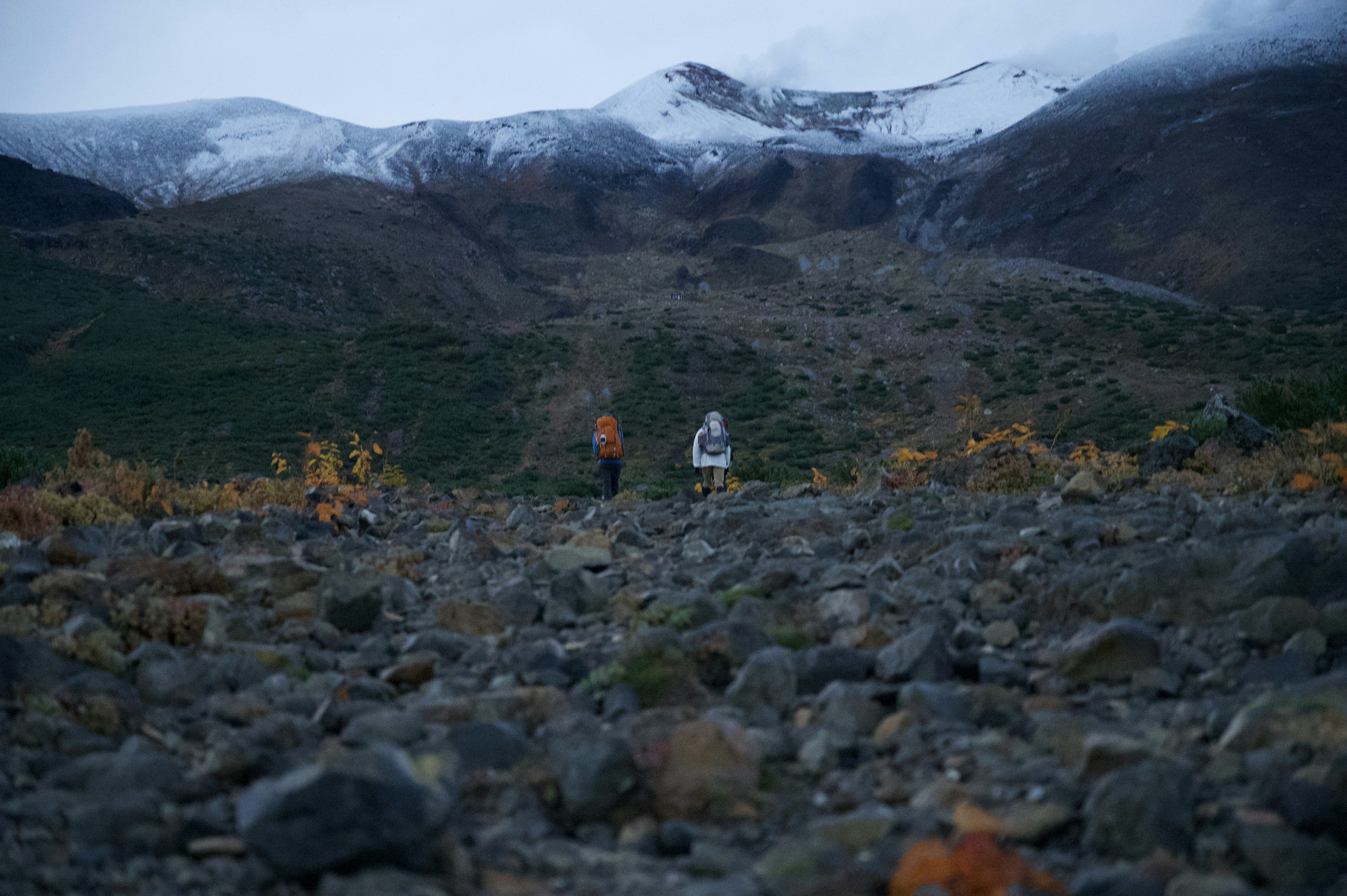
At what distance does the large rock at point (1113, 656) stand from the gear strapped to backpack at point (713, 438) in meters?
8.10

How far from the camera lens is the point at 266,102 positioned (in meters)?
84.2

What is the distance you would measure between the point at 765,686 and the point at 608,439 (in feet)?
30.3

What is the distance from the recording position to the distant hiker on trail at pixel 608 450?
11.8 m

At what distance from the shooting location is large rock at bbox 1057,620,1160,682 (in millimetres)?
2676

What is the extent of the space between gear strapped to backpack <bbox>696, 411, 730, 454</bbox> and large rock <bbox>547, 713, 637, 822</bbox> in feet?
28.5

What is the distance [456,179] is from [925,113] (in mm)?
55077

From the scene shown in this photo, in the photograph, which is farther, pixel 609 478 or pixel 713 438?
pixel 609 478

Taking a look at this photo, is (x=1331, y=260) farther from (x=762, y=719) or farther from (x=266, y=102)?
(x=266, y=102)

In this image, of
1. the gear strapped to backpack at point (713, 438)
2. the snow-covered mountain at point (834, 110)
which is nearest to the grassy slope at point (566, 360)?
the gear strapped to backpack at point (713, 438)

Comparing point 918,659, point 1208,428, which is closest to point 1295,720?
point 918,659

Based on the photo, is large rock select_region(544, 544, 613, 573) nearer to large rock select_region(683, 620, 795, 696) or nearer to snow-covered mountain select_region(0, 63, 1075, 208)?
large rock select_region(683, 620, 795, 696)

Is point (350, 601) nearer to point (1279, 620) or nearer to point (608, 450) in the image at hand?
point (1279, 620)

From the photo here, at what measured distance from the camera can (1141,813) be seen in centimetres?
173

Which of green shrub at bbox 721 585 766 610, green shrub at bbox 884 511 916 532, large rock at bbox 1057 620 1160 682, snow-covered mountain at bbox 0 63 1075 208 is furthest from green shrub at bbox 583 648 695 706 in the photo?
snow-covered mountain at bbox 0 63 1075 208
